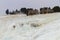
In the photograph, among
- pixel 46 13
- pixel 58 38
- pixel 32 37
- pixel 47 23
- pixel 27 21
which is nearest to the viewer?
pixel 58 38

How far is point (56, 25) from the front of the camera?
1122 mm

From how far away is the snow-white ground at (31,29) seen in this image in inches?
41.3

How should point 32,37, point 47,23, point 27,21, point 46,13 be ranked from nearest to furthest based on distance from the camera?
point 32,37 < point 47,23 < point 27,21 < point 46,13

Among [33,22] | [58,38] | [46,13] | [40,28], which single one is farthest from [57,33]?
[46,13]

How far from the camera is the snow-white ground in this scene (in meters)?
1.05

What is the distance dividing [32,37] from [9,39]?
0.60 feet

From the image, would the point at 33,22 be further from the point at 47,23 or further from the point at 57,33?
the point at 57,33

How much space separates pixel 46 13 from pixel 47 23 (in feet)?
1.05

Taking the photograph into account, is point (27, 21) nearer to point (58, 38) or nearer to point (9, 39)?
point (9, 39)

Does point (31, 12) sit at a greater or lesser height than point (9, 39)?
greater

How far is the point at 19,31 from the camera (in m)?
1.23

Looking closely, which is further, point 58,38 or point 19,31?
point 19,31

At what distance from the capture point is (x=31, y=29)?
1.20 meters

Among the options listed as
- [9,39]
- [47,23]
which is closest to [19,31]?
[9,39]
